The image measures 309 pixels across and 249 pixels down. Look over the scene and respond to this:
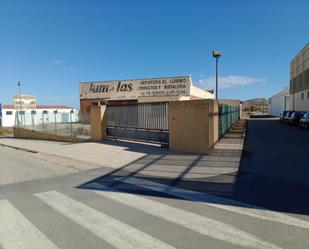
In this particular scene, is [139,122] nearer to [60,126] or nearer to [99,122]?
[99,122]

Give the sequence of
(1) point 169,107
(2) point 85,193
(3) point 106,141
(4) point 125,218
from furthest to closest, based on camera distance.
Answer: (3) point 106,141
(1) point 169,107
(2) point 85,193
(4) point 125,218

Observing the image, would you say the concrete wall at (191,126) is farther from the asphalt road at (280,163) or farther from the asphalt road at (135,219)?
the asphalt road at (135,219)

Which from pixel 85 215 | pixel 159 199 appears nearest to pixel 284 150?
pixel 159 199

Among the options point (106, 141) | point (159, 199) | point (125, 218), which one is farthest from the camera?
point (106, 141)

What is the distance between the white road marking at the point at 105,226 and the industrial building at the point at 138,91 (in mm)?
25380

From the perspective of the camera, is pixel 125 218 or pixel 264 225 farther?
pixel 125 218

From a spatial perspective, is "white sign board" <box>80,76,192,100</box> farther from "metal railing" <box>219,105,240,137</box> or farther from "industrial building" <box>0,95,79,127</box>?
"metal railing" <box>219,105,240,137</box>

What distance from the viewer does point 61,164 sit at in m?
9.40

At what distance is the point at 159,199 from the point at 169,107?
6.59 m

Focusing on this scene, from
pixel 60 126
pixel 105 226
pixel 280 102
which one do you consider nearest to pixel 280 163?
pixel 105 226

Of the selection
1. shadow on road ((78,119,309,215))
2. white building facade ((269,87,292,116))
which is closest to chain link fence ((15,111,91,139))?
shadow on road ((78,119,309,215))

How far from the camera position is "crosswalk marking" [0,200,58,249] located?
3517 millimetres

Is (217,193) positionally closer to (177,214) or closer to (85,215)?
(177,214)

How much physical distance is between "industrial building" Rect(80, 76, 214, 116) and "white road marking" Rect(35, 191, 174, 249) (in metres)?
25.4
